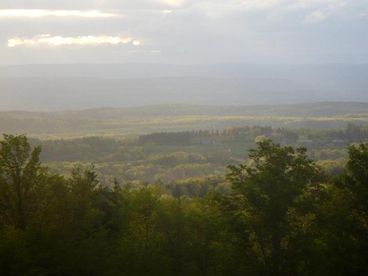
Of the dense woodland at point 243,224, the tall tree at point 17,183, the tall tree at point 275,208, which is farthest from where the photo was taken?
the tall tree at point 17,183

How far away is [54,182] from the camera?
3503 cm

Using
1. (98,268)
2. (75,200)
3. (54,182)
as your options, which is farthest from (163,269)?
(54,182)

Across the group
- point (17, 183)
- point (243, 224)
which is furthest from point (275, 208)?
point (17, 183)

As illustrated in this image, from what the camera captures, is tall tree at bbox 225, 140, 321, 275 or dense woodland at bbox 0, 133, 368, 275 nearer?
dense woodland at bbox 0, 133, 368, 275

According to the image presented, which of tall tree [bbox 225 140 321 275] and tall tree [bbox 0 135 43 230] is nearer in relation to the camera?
tall tree [bbox 225 140 321 275]

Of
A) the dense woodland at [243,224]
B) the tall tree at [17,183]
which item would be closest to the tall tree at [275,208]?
the dense woodland at [243,224]

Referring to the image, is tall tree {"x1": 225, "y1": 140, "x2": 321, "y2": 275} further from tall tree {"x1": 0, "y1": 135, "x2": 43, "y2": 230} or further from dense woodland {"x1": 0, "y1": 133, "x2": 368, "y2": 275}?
tall tree {"x1": 0, "y1": 135, "x2": 43, "y2": 230}

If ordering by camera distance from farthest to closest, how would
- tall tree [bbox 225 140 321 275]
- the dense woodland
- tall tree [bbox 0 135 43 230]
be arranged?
tall tree [bbox 0 135 43 230], tall tree [bbox 225 140 321 275], the dense woodland

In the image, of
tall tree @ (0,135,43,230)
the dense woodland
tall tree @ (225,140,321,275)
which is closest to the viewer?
the dense woodland

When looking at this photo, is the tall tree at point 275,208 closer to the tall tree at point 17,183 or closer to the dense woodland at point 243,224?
the dense woodland at point 243,224

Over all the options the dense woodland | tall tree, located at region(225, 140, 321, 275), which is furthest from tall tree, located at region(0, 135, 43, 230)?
tall tree, located at region(225, 140, 321, 275)

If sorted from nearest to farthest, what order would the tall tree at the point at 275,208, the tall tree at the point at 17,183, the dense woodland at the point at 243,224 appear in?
the dense woodland at the point at 243,224
the tall tree at the point at 275,208
the tall tree at the point at 17,183

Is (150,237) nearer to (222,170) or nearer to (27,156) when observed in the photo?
(27,156)

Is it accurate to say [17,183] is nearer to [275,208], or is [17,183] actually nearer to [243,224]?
[243,224]
